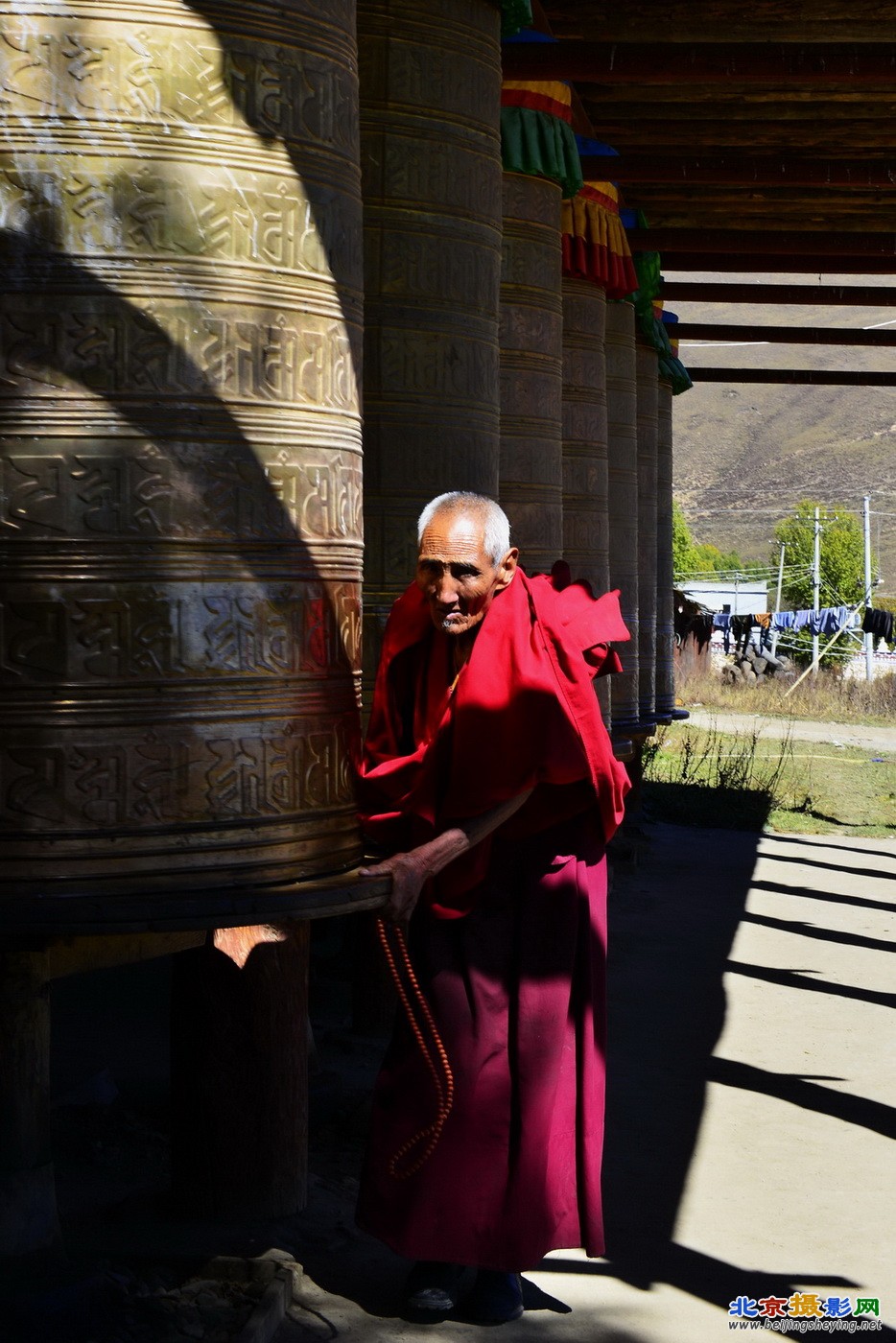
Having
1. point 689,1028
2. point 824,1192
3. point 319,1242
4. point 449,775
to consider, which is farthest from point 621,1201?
point 689,1028

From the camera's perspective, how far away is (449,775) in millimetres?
3301

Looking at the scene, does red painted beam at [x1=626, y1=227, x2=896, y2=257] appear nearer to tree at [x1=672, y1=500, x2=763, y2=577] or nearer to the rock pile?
the rock pile

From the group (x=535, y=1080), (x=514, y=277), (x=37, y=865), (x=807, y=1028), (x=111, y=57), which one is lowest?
(x=807, y=1028)

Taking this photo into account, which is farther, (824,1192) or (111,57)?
A: (824,1192)

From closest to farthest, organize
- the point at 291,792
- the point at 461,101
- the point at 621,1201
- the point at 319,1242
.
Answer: the point at 291,792 → the point at 319,1242 → the point at 621,1201 → the point at 461,101

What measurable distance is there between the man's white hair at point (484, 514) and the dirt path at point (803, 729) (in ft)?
53.4

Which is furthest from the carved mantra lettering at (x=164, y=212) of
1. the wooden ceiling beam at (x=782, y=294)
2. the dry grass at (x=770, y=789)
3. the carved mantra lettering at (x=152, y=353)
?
the dry grass at (x=770, y=789)

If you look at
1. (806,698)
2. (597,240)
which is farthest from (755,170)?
(806,698)

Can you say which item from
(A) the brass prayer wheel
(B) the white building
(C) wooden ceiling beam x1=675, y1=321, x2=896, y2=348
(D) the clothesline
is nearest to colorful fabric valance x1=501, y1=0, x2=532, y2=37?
(A) the brass prayer wheel

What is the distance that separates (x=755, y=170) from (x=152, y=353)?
297 inches

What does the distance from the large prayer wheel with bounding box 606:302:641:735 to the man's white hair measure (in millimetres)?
6879

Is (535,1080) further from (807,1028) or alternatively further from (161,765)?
(807,1028)

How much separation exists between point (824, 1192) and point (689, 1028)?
5.99ft

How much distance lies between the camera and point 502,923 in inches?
138
